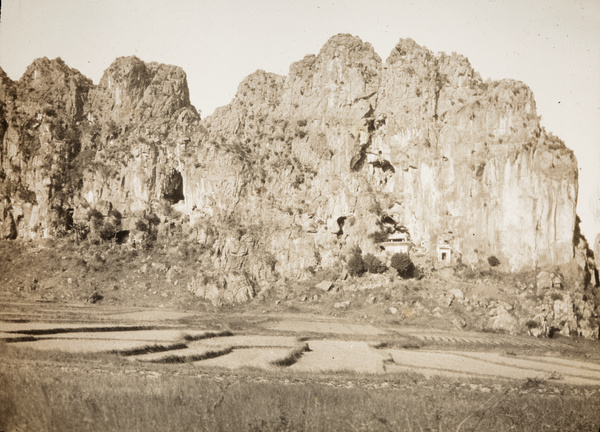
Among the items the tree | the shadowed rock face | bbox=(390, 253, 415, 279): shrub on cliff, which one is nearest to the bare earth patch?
bbox=(390, 253, 415, 279): shrub on cliff

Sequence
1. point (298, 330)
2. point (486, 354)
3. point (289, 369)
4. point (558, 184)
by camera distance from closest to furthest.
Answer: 1. point (289, 369)
2. point (486, 354)
3. point (298, 330)
4. point (558, 184)

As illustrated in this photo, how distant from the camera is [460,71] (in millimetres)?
92750

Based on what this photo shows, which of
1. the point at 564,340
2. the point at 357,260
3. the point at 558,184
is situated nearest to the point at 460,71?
the point at 558,184

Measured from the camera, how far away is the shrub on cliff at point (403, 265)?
75688mm

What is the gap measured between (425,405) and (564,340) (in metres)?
37.7

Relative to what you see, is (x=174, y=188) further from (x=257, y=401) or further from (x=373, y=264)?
(x=257, y=401)

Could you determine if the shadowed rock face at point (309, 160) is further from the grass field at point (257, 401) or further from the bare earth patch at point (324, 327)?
the grass field at point (257, 401)

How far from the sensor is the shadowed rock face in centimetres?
7944

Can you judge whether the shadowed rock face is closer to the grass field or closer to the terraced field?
the terraced field

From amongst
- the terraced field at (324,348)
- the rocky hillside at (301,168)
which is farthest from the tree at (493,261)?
the terraced field at (324,348)

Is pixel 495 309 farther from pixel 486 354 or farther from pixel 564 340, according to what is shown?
pixel 486 354

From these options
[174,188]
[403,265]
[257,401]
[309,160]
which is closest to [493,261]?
[403,265]

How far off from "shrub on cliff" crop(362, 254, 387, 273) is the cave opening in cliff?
4343 cm

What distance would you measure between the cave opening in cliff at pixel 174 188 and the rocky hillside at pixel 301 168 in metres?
0.37
